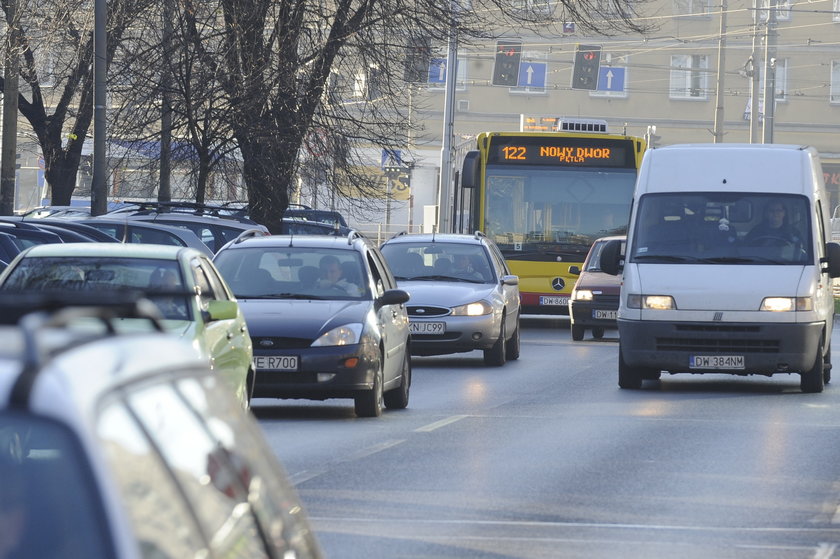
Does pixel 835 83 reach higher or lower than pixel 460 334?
higher

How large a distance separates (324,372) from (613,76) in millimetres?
61283

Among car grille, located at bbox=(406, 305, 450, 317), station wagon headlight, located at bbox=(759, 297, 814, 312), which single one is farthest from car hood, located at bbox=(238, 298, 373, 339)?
car grille, located at bbox=(406, 305, 450, 317)

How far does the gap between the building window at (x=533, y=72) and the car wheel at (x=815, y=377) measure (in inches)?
2235

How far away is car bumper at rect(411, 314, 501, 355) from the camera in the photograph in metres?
20.4

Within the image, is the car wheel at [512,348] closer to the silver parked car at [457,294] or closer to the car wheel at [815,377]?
the silver parked car at [457,294]

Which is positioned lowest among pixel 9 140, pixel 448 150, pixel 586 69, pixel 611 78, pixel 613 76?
pixel 9 140

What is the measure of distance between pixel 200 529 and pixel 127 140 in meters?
29.6

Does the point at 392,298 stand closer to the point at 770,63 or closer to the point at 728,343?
the point at 728,343

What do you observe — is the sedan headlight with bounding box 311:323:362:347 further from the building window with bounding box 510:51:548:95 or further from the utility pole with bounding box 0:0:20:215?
the building window with bounding box 510:51:548:95

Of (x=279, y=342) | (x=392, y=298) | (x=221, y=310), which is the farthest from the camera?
(x=392, y=298)

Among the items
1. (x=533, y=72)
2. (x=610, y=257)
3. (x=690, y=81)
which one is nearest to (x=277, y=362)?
(x=610, y=257)

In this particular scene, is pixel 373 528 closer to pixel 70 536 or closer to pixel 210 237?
pixel 70 536

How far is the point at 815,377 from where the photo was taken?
1725cm

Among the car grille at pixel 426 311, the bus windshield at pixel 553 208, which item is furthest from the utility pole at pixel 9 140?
the car grille at pixel 426 311
